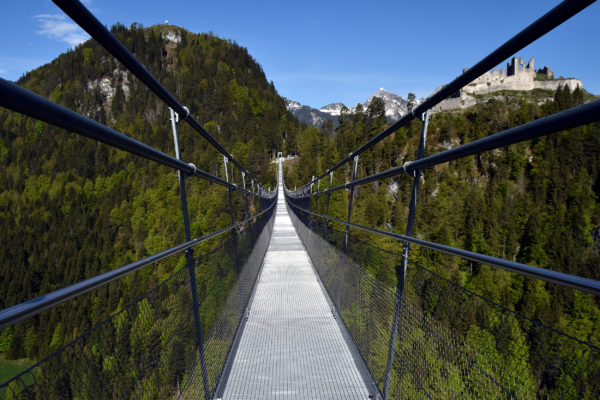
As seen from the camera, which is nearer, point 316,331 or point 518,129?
point 518,129

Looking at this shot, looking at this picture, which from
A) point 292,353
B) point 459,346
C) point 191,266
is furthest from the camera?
point 292,353

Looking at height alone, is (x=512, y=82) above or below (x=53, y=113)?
above

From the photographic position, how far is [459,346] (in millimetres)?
1073

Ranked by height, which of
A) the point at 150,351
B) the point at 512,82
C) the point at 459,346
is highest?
the point at 512,82

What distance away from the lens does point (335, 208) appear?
17.2 meters

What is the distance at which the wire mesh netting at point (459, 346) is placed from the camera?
0.71 meters

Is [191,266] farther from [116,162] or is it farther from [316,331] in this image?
[116,162]

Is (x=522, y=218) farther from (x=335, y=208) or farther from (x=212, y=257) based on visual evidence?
(x=212, y=257)

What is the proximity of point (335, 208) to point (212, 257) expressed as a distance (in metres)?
15.4

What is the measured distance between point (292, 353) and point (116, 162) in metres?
86.0

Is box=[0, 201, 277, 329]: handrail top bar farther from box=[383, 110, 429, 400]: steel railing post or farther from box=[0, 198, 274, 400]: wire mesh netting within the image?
box=[383, 110, 429, 400]: steel railing post

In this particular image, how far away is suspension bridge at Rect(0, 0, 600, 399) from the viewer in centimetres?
68

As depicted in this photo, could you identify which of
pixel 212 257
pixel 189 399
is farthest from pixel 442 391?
pixel 212 257

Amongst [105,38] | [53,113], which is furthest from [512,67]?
[53,113]
